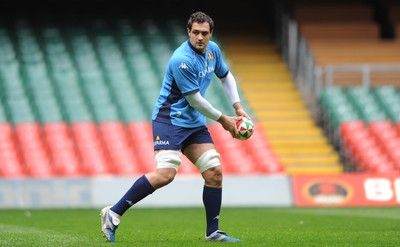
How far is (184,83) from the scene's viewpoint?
8773mm

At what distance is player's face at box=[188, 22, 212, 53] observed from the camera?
8.68 meters

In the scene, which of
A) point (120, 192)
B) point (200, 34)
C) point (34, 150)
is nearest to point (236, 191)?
point (120, 192)

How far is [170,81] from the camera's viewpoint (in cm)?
902

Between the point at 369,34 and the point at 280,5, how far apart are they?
7.90 feet

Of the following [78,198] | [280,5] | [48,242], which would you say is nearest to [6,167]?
[78,198]

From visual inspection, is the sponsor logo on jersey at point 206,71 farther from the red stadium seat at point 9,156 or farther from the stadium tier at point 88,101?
the red stadium seat at point 9,156

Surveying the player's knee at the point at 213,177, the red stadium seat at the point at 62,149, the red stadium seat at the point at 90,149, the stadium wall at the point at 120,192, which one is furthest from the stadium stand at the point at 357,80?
the player's knee at the point at 213,177

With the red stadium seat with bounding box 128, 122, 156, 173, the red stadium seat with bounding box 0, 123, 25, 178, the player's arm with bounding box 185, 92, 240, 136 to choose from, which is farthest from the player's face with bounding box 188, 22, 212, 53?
the red stadium seat with bounding box 0, 123, 25, 178

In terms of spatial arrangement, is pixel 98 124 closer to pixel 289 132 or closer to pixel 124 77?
pixel 124 77

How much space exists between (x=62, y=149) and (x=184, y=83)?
487 inches

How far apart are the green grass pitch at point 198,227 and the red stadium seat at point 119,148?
9.81ft

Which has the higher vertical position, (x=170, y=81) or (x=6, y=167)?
(x=170, y=81)

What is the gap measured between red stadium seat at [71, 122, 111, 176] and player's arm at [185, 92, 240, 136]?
11.6 metres

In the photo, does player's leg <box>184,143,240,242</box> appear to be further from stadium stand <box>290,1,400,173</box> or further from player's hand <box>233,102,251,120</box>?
stadium stand <box>290,1,400,173</box>
